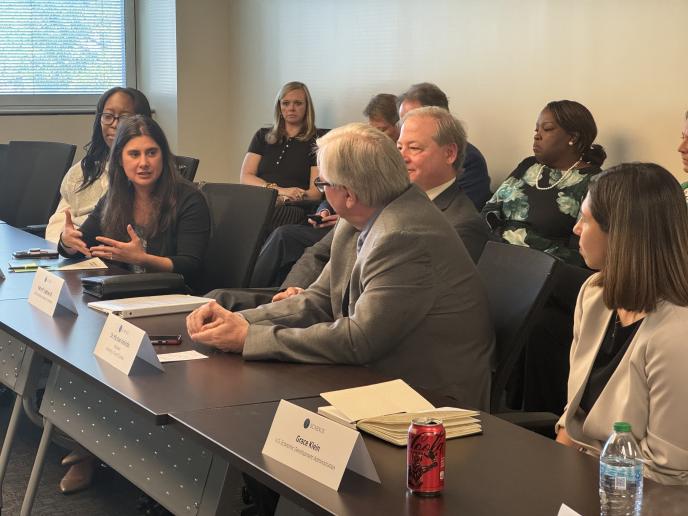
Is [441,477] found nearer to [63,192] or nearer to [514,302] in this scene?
[514,302]

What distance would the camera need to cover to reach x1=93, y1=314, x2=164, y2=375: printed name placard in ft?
7.41

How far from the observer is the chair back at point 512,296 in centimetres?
252

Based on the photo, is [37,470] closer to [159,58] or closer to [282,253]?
[282,253]

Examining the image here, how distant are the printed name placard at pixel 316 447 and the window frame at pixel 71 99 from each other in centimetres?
646

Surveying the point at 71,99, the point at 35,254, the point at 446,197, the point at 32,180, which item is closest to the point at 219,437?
the point at 446,197

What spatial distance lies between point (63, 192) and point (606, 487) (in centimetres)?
368

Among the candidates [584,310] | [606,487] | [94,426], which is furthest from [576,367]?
[94,426]

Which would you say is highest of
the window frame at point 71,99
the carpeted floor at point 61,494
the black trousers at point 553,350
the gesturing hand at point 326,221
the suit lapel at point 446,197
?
the window frame at point 71,99

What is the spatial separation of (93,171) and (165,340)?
2.27 meters

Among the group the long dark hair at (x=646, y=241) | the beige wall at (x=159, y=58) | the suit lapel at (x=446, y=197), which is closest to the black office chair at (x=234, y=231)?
the suit lapel at (x=446, y=197)

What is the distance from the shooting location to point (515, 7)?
4.96 meters

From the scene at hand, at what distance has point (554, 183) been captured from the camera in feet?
13.9

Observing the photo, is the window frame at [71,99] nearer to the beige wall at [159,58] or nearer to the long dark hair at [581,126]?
the beige wall at [159,58]

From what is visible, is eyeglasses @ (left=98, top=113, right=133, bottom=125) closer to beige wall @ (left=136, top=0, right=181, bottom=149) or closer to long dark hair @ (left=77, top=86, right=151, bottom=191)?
long dark hair @ (left=77, top=86, right=151, bottom=191)
